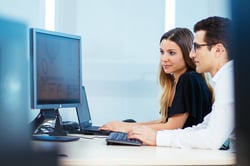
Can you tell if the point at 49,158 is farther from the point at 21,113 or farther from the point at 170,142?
the point at 170,142

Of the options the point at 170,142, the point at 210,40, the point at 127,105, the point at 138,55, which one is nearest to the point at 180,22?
the point at 138,55

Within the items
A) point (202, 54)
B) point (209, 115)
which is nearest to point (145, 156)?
point (209, 115)

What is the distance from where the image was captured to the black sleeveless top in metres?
1.93

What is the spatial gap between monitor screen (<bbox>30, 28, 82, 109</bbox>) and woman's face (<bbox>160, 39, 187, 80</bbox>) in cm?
57

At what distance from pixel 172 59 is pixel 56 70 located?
759mm

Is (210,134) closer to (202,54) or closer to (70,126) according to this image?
(202,54)

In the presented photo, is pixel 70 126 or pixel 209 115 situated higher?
pixel 209 115

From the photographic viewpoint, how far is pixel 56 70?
176 cm

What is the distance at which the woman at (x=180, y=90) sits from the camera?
1.94 m

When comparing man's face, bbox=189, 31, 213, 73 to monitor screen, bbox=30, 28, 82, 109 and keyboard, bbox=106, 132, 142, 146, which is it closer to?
keyboard, bbox=106, 132, 142, 146

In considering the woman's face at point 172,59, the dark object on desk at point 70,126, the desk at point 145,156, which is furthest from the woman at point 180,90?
the desk at point 145,156

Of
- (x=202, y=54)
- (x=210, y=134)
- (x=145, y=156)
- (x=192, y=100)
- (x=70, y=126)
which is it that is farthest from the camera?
(x=70, y=126)

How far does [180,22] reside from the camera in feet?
9.40

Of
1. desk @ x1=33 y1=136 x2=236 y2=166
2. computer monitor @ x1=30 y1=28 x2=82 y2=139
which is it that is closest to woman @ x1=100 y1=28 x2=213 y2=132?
computer monitor @ x1=30 y1=28 x2=82 y2=139
